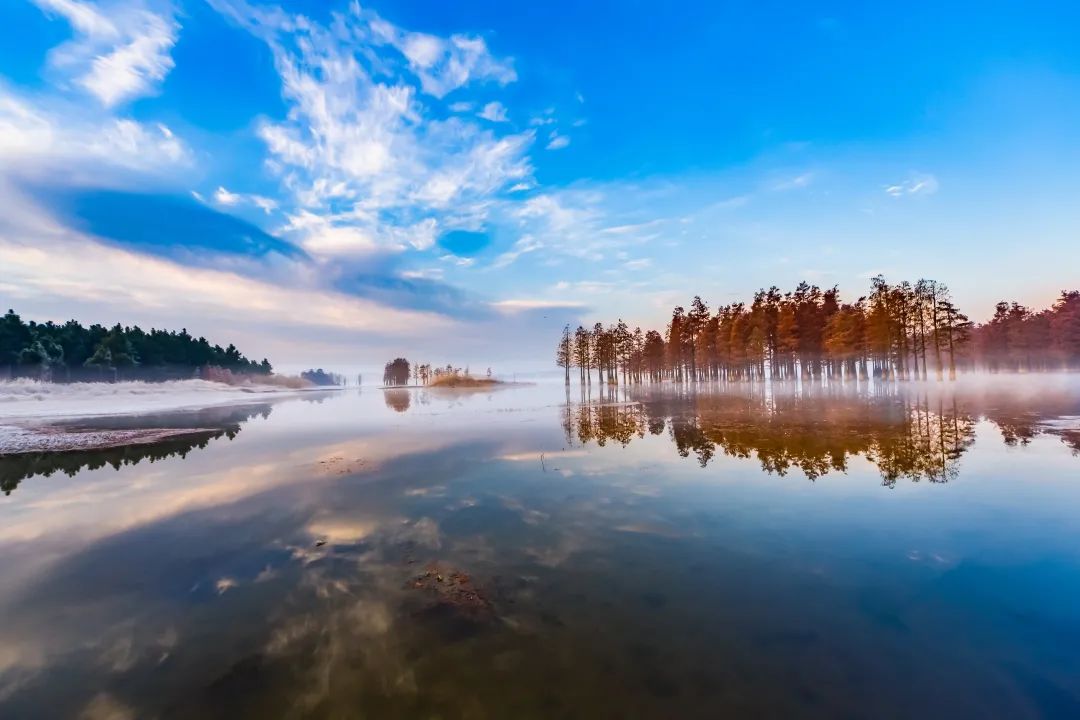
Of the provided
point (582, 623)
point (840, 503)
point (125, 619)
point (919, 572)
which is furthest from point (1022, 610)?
point (125, 619)

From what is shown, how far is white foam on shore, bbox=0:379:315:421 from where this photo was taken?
148 ft

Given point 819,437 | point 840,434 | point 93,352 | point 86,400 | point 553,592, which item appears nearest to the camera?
point 553,592

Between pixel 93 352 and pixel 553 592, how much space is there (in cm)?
13384

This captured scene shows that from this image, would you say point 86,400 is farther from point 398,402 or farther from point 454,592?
point 454,592

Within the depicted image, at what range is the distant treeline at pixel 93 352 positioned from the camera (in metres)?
79.7

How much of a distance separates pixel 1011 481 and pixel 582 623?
14836 mm

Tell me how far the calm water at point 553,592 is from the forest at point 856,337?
7404 cm

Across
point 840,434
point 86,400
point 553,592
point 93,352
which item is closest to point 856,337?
point 840,434

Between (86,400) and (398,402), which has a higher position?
(86,400)

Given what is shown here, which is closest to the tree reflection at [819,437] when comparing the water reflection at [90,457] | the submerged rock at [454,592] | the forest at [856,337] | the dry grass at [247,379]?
the submerged rock at [454,592]

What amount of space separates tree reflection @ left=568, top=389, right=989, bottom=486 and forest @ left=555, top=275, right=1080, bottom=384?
51103mm

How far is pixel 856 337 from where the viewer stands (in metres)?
76.5

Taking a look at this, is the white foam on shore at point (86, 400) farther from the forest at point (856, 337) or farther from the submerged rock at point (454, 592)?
the forest at point (856, 337)

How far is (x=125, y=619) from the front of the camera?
6.66 meters
